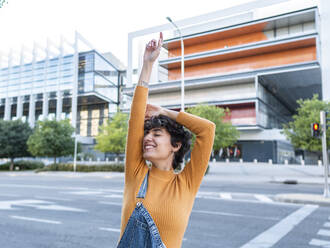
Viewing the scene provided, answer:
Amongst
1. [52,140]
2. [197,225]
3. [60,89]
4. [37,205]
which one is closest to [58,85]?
[60,89]

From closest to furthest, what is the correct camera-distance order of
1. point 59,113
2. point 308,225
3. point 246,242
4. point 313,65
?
point 246,242, point 308,225, point 313,65, point 59,113

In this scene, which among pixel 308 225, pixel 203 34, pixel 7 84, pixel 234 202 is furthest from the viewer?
pixel 7 84

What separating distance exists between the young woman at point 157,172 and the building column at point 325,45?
40873 millimetres

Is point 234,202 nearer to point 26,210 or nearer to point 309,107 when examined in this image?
point 26,210

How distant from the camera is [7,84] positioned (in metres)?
63.3

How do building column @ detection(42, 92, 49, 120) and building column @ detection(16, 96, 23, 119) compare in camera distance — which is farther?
building column @ detection(16, 96, 23, 119)

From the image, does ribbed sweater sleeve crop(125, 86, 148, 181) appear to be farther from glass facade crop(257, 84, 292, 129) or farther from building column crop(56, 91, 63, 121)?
building column crop(56, 91, 63, 121)

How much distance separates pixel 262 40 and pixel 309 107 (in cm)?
1901

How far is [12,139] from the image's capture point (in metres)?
40.3

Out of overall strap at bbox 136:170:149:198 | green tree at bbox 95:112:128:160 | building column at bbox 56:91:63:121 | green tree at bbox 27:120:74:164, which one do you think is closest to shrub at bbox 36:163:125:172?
green tree at bbox 27:120:74:164

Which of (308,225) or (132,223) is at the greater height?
(132,223)

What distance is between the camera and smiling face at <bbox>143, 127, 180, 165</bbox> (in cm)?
176

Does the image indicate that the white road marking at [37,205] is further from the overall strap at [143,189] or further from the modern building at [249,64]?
the modern building at [249,64]

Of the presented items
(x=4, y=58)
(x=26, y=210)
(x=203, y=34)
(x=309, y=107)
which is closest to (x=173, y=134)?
(x=26, y=210)
